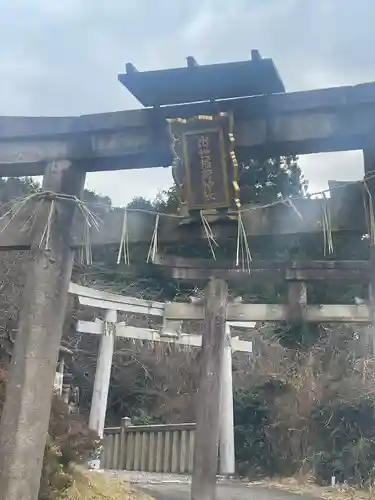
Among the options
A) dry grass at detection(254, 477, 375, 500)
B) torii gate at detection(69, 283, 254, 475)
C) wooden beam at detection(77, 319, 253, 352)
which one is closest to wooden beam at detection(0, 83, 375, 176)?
torii gate at detection(69, 283, 254, 475)

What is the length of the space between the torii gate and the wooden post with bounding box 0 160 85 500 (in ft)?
28.4

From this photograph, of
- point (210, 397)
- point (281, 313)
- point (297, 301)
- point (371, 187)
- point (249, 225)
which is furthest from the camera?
point (281, 313)

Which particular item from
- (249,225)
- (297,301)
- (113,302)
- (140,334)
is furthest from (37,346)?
(140,334)

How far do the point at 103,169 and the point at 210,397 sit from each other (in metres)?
4.74

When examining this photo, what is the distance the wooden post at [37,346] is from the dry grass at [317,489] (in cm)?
841

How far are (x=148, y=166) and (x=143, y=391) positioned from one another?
656 inches

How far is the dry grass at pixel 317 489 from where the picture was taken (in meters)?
12.1

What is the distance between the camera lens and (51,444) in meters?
7.14

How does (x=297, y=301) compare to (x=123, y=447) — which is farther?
(x=123, y=447)

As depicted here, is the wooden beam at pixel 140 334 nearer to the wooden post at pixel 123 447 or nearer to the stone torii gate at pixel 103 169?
the wooden post at pixel 123 447

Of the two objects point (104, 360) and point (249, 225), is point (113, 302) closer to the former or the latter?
point (104, 360)

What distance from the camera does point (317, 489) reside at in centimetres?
1356

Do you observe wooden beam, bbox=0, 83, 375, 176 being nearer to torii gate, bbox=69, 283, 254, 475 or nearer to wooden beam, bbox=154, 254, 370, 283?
wooden beam, bbox=154, 254, 370, 283

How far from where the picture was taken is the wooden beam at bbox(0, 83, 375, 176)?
480cm
